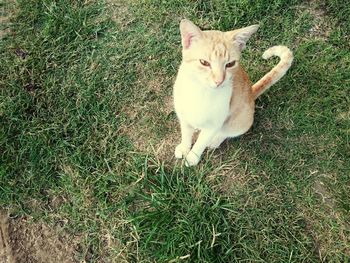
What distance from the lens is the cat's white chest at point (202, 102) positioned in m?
2.08

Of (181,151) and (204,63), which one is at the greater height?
(204,63)

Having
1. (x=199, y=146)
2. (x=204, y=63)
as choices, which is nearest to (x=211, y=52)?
(x=204, y=63)

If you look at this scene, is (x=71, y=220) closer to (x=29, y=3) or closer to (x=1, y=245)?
(x=1, y=245)

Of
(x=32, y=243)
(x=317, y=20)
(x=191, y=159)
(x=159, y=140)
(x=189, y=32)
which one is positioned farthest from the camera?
(x=317, y=20)

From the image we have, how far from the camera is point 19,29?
296 centimetres

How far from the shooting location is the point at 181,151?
2.60 metres

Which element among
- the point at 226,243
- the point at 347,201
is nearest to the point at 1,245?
the point at 226,243

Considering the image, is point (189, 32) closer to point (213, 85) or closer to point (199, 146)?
point (213, 85)

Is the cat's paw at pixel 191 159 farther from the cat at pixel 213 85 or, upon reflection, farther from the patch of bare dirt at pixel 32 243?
the patch of bare dirt at pixel 32 243

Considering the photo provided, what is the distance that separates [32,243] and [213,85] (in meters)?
1.35

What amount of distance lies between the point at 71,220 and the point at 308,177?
4.74 ft

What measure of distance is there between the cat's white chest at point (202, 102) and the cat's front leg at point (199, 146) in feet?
0.24

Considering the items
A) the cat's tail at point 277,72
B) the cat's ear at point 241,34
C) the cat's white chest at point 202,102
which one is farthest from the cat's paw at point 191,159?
the cat's ear at point 241,34

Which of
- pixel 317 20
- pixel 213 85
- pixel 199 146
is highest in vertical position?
pixel 213 85
